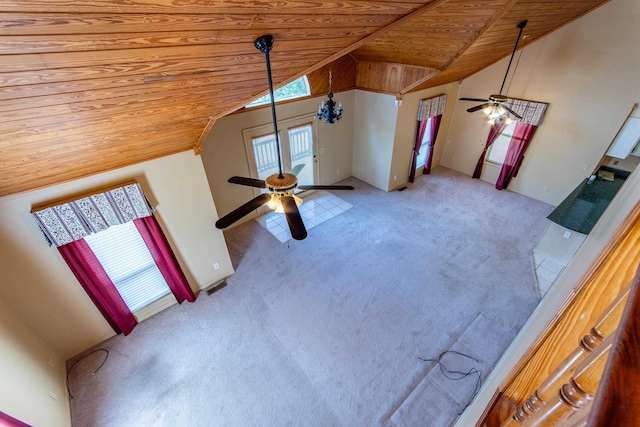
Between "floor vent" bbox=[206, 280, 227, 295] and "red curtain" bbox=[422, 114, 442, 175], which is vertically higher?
"red curtain" bbox=[422, 114, 442, 175]

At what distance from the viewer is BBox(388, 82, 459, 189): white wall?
6590mm

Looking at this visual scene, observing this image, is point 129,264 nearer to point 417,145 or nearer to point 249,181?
point 249,181

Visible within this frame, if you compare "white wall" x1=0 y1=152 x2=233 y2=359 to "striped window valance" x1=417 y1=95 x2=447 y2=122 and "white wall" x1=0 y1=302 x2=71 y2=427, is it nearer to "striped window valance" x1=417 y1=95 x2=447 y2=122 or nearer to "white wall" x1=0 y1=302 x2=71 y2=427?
"white wall" x1=0 y1=302 x2=71 y2=427

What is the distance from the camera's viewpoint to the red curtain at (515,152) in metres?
6.60

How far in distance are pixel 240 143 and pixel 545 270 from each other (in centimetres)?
603

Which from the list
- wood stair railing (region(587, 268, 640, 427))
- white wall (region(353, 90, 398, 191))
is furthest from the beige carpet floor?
wood stair railing (region(587, 268, 640, 427))

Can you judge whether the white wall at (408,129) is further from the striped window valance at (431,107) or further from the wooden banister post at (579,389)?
the wooden banister post at (579,389)

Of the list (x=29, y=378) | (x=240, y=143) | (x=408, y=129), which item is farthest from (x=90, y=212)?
(x=408, y=129)

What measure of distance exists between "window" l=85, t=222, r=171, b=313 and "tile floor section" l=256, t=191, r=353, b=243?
94.3 inches

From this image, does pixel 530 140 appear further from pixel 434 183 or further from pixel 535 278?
pixel 535 278

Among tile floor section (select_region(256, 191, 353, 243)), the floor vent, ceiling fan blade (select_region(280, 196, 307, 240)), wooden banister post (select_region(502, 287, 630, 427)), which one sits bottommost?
the floor vent

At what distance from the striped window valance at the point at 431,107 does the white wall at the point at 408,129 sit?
10cm

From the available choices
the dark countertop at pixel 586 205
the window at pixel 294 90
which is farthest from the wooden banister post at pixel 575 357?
the window at pixel 294 90

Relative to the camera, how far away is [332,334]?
422 centimetres
